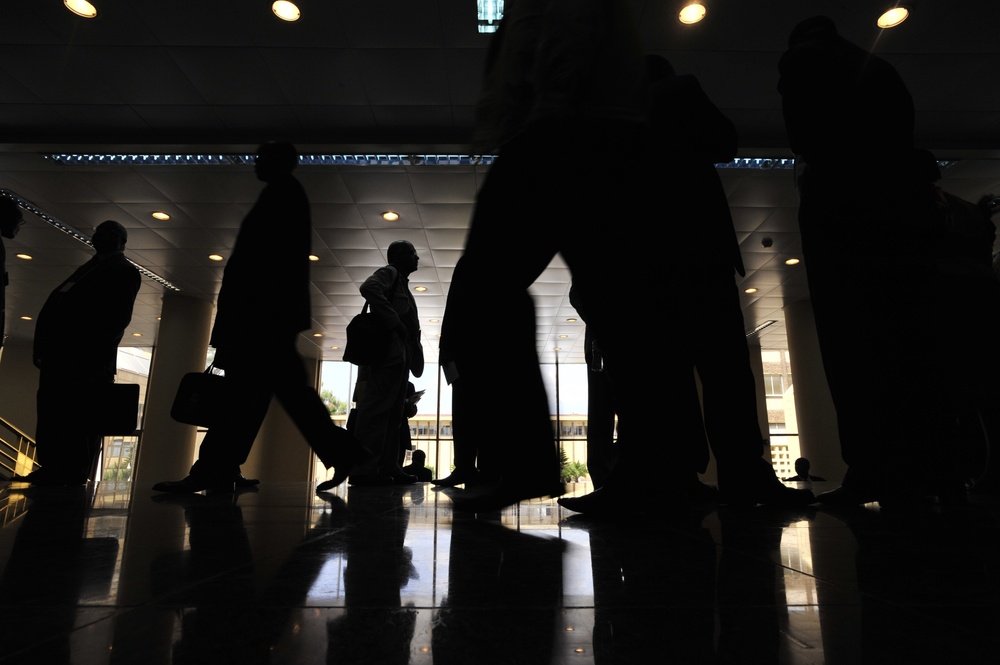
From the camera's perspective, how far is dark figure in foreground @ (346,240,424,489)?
10.2 feet

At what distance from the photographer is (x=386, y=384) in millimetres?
3217

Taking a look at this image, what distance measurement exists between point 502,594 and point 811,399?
10.9 m

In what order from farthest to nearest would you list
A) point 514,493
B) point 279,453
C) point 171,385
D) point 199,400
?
point 279,453 < point 171,385 < point 199,400 < point 514,493

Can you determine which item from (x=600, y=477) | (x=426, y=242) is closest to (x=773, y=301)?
(x=426, y=242)

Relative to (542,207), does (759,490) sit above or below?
below

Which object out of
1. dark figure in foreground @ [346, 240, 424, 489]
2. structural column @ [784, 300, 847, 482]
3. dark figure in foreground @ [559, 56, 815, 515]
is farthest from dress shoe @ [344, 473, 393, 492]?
structural column @ [784, 300, 847, 482]

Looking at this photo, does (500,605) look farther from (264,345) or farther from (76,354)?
(76,354)

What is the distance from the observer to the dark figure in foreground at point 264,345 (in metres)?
2.11

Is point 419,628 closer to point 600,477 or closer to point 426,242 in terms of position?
point 600,477

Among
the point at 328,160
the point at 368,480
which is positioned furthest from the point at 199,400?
the point at 328,160

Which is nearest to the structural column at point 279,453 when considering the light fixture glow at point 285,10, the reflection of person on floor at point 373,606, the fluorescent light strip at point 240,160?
the fluorescent light strip at point 240,160

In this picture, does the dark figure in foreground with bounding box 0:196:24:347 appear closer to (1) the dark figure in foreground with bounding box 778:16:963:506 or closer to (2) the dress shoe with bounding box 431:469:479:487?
(2) the dress shoe with bounding box 431:469:479:487

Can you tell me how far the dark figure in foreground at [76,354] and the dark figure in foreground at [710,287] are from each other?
258 cm

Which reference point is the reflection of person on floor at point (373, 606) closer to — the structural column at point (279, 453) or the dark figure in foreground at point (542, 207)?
the dark figure in foreground at point (542, 207)
